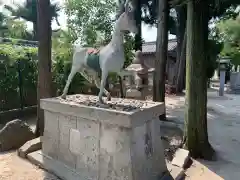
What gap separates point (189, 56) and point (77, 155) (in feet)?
7.94

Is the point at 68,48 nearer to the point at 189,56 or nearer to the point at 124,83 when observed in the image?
the point at 124,83

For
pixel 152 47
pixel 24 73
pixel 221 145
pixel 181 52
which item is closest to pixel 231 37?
pixel 181 52

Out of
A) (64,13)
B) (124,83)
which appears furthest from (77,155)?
(64,13)

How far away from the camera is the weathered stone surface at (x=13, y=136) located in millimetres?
4168

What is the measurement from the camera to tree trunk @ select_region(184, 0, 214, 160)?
3975mm

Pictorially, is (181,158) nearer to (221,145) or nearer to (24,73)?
(221,145)

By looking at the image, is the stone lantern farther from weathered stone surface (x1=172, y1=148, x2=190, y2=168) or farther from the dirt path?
the dirt path

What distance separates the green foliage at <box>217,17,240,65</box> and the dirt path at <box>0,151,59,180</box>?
1322 centimetres

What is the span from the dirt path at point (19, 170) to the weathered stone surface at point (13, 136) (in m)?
0.39

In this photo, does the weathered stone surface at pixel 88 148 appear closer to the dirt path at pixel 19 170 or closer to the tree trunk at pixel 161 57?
the dirt path at pixel 19 170

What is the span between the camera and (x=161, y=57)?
6348mm

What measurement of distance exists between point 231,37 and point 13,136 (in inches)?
549

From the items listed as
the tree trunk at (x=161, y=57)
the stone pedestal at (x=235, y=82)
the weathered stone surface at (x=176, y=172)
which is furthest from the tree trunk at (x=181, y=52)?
the weathered stone surface at (x=176, y=172)

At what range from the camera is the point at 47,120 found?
140 inches
